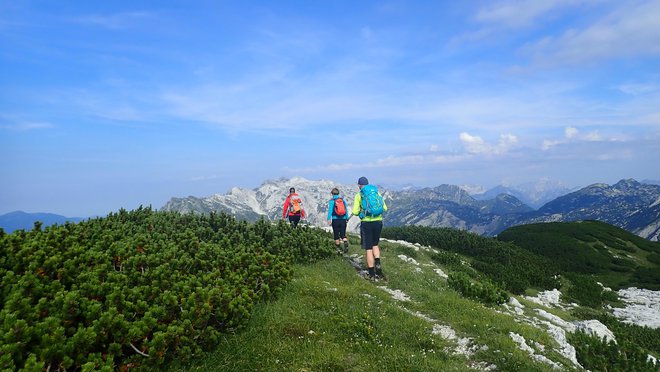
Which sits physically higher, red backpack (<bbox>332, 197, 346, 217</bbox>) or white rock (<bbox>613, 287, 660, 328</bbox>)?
red backpack (<bbox>332, 197, 346, 217</bbox>)

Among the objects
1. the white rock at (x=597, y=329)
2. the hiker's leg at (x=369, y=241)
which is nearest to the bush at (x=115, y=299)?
the hiker's leg at (x=369, y=241)

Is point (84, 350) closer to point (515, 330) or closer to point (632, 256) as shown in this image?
point (515, 330)

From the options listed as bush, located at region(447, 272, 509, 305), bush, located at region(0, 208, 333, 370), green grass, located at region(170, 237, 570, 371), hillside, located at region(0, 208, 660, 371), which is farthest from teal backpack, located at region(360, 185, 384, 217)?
bush, located at region(0, 208, 333, 370)

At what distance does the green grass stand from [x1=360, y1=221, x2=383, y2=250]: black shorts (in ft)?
7.19

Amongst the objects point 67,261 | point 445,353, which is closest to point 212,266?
point 67,261

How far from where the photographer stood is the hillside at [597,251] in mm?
35188

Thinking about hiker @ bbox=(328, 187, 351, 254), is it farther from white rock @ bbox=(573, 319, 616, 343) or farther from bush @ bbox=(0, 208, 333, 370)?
white rock @ bbox=(573, 319, 616, 343)

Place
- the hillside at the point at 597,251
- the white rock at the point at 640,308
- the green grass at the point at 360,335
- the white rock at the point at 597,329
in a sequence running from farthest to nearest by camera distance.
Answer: the hillside at the point at 597,251 < the white rock at the point at 640,308 < the white rock at the point at 597,329 < the green grass at the point at 360,335

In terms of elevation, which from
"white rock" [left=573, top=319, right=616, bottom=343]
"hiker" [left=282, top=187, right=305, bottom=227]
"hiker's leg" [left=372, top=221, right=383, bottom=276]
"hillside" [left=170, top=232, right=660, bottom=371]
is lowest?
"white rock" [left=573, top=319, right=616, bottom=343]

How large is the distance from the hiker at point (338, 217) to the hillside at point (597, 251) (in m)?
26.7

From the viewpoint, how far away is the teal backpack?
1486 cm

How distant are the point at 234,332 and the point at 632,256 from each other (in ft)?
173

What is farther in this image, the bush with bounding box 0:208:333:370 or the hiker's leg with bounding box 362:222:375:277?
the hiker's leg with bounding box 362:222:375:277

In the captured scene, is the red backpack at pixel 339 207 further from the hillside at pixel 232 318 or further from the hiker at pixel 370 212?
the hillside at pixel 232 318
